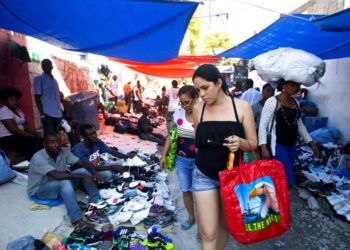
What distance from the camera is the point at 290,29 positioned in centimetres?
429

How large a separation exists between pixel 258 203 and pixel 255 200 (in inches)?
1.1

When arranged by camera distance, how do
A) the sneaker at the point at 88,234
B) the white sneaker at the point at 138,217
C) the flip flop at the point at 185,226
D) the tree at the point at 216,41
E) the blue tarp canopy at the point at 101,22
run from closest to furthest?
the sneaker at the point at 88,234 → the blue tarp canopy at the point at 101,22 → the flip flop at the point at 185,226 → the white sneaker at the point at 138,217 → the tree at the point at 216,41

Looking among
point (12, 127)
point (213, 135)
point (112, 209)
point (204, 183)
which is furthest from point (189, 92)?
point (12, 127)

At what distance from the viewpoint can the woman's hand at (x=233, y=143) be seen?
1804 mm

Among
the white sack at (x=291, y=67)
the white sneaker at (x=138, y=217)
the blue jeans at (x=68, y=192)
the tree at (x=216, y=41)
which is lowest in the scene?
the white sneaker at (x=138, y=217)

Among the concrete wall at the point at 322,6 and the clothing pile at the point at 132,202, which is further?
the concrete wall at the point at 322,6

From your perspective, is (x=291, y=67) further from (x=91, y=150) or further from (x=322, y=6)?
(x=322, y=6)

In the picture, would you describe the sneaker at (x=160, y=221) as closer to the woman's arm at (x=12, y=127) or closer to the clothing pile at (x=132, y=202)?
the clothing pile at (x=132, y=202)

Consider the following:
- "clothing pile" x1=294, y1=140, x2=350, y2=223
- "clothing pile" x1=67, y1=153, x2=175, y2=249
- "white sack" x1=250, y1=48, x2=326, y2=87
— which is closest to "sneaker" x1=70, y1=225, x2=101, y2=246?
"clothing pile" x1=67, y1=153, x2=175, y2=249

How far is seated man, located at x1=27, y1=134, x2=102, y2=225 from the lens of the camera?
3078mm

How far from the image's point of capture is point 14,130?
413 cm

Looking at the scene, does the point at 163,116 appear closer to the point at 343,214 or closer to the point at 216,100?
the point at 343,214

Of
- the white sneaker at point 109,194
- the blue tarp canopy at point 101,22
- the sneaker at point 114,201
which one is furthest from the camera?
the white sneaker at point 109,194

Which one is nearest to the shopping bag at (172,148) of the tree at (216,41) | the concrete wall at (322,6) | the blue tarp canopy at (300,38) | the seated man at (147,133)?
the blue tarp canopy at (300,38)
